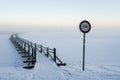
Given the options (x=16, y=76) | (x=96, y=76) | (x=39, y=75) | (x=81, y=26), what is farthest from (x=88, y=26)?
(x=16, y=76)

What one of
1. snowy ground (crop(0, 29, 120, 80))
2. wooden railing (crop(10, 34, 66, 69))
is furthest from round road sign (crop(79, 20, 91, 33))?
wooden railing (crop(10, 34, 66, 69))

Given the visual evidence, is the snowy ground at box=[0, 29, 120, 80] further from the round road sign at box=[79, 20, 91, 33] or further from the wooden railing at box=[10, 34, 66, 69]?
the round road sign at box=[79, 20, 91, 33]

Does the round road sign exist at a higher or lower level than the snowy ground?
higher

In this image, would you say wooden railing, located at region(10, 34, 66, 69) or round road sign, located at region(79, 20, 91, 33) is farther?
wooden railing, located at region(10, 34, 66, 69)

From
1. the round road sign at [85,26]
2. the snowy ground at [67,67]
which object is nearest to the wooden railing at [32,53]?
the snowy ground at [67,67]

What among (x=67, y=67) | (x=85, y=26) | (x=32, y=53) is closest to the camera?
(x=85, y=26)

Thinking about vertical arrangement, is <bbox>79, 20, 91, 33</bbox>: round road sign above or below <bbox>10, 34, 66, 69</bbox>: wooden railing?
above

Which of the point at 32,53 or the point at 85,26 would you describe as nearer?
the point at 85,26

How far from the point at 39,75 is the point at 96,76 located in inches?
91.8

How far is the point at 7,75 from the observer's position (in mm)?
9297

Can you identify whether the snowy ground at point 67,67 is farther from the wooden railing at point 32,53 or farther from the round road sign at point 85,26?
the round road sign at point 85,26

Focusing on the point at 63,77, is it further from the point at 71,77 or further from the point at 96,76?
the point at 96,76

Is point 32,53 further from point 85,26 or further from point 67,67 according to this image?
point 85,26

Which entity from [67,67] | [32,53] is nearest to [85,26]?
[67,67]
